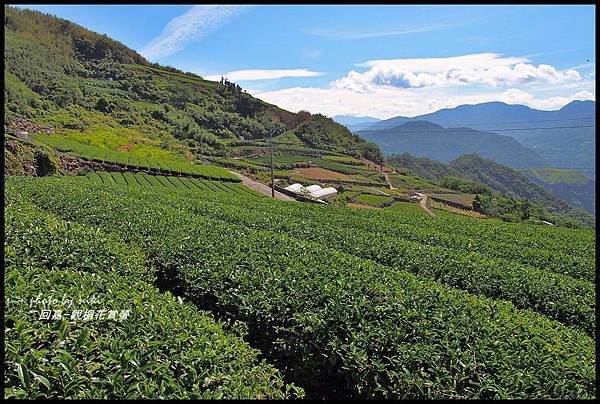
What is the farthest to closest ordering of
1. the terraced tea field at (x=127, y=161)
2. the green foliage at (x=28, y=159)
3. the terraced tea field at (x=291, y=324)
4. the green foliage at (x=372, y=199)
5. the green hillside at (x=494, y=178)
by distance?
the green hillside at (x=494, y=178) → the green foliage at (x=372, y=199) → the terraced tea field at (x=127, y=161) → the green foliage at (x=28, y=159) → the terraced tea field at (x=291, y=324)

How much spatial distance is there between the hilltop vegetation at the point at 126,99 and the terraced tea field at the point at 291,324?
196 feet

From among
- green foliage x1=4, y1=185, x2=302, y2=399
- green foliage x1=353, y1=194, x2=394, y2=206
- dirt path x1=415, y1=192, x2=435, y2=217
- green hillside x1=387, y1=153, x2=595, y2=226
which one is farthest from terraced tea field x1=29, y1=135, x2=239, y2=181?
green hillside x1=387, y1=153, x2=595, y2=226

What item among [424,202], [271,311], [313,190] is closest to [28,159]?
[313,190]

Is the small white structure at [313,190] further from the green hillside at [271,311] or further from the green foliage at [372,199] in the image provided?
the green hillside at [271,311]

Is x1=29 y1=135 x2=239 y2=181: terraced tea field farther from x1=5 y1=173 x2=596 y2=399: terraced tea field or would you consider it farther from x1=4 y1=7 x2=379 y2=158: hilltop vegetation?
x1=5 y1=173 x2=596 y2=399: terraced tea field

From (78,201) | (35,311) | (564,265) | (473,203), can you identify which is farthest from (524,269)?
(473,203)

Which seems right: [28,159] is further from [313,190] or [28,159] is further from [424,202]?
[424,202]

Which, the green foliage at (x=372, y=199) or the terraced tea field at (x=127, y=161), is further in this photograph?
the green foliage at (x=372, y=199)

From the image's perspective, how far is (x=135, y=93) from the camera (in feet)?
342

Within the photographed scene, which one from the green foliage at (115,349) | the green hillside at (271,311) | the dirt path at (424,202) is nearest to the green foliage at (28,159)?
the green hillside at (271,311)

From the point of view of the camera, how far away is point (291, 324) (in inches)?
170

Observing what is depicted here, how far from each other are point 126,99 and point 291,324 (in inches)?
4116

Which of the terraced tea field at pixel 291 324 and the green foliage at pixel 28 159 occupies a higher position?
the green foliage at pixel 28 159

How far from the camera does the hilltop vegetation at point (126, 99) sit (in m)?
74.6
